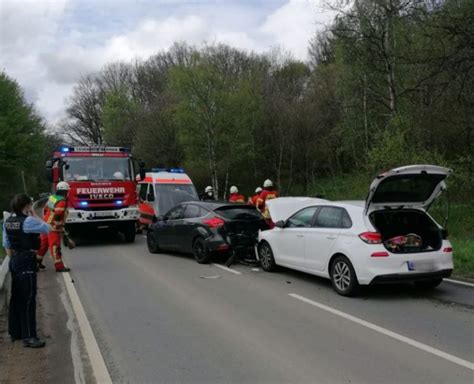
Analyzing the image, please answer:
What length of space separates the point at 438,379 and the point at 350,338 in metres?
1.37

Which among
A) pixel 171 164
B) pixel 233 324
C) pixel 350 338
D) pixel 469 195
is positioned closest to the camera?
pixel 350 338

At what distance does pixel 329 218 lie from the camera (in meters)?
8.81

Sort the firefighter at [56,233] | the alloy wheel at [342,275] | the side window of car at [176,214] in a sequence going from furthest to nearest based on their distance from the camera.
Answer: the side window of car at [176,214]
the firefighter at [56,233]
the alloy wheel at [342,275]

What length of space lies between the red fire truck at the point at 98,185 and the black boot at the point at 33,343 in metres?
9.75

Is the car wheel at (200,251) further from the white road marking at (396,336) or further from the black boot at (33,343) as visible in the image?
the black boot at (33,343)

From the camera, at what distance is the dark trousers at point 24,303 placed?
5.84 m

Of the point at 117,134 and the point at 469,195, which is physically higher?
the point at 117,134

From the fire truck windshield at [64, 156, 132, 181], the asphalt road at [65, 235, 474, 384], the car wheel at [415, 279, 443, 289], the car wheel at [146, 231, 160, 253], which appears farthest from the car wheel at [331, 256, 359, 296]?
the fire truck windshield at [64, 156, 132, 181]

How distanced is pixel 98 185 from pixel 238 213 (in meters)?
5.80

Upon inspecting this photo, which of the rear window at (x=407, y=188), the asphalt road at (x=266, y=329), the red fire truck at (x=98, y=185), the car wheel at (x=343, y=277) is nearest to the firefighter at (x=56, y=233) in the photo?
the asphalt road at (x=266, y=329)

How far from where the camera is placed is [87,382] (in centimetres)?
476

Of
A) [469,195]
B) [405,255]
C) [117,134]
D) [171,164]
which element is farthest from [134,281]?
[117,134]

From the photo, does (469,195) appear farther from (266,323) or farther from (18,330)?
(18,330)

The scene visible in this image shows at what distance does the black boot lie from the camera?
19.0ft
